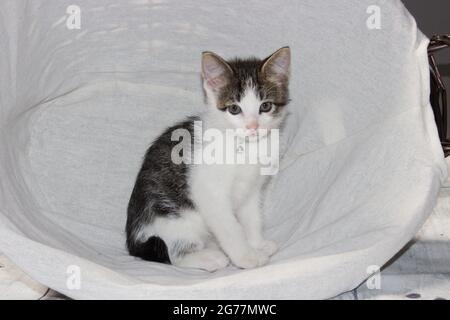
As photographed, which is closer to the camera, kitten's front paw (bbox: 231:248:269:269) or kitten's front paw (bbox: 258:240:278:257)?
kitten's front paw (bbox: 231:248:269:269)

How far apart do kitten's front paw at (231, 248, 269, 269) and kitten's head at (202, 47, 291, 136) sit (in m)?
0.39

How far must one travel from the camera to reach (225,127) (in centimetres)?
211

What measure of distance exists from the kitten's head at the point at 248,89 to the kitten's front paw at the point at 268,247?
0.40 meters

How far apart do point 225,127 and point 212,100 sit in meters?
0.12

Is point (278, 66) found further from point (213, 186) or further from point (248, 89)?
point (213, 186)

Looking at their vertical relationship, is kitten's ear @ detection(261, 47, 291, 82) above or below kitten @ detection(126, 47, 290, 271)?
above

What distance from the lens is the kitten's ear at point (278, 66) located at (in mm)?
2079

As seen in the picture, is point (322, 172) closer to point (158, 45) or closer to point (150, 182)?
point (150, 182)

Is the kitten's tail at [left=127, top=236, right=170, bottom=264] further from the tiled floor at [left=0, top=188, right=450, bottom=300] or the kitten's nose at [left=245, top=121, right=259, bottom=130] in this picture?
the kitten's nose at [left=245, top=121, right=259, bottom=130]

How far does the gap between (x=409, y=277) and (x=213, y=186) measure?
678 mm

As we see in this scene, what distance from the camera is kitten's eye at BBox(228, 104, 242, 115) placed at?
208cm

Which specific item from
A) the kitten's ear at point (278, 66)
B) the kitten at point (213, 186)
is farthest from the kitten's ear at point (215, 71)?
the kitten's ear at point (278, 66)

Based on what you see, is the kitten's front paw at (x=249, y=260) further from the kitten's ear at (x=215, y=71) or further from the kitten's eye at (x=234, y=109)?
the kitten's ear at (x=215, y=71)

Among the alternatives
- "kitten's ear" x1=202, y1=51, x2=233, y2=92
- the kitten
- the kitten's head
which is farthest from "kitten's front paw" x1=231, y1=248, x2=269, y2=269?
"kitten's ear" x1=202, y1=51, x2=233, y2=92
